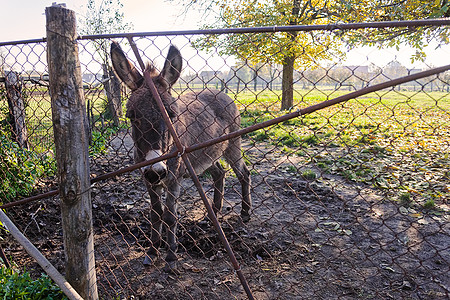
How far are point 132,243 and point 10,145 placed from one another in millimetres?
2343

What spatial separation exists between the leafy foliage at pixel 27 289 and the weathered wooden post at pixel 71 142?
0.34 m

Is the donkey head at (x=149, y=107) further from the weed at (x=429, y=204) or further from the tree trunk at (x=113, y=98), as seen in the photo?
the weed at (x=429, y=204)

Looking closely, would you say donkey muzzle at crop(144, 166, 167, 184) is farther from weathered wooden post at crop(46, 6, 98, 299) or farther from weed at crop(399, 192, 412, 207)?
weed at crop(399, 192, 412, 207)

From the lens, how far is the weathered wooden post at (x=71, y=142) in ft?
6.33

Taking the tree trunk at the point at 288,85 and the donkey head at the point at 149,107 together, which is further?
the donkey head at the point at 149,107

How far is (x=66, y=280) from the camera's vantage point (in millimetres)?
2162

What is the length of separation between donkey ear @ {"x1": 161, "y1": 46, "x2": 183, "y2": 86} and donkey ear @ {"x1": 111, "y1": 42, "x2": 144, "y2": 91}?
9.9 inches

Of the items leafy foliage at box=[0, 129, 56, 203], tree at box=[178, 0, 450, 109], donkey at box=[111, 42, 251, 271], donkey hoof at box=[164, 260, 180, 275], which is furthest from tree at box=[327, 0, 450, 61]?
leafy foliage at box=[0, 129, 56, 203]

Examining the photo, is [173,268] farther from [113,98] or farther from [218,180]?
[113,98]

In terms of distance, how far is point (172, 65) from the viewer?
8.41 ft

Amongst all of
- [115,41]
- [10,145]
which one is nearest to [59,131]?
[115,41]

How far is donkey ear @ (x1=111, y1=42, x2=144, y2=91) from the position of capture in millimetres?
2418

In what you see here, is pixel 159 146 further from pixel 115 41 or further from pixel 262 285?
pixel 262 285

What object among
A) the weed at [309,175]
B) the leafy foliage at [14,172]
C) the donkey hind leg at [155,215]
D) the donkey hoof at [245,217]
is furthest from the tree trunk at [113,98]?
the weed at [309,175]
